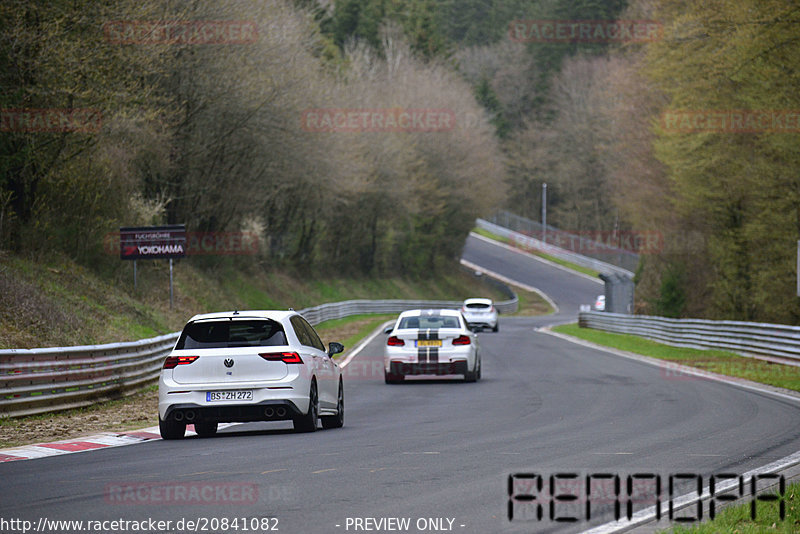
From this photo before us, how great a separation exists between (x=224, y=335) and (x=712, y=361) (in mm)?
19136

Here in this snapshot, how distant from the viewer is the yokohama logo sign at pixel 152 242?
31.8 meters

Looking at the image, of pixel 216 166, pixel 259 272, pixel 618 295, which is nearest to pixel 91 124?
pixel 216 166

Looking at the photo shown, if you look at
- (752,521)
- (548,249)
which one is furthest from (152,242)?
(548,249)

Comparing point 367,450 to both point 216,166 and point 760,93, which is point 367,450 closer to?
point 760,93

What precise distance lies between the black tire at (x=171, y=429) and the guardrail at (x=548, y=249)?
8455 centimetres

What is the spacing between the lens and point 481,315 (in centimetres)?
5009

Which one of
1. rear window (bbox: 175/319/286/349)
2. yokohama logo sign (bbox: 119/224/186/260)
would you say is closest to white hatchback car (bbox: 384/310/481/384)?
rear window (bbox: 175/319/286/349)

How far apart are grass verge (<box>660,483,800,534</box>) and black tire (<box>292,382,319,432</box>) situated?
22.6ft

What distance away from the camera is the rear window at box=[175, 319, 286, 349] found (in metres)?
14.0

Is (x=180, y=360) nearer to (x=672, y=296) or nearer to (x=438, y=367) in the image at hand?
(x=438, y=367)

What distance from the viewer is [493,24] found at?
137375mm

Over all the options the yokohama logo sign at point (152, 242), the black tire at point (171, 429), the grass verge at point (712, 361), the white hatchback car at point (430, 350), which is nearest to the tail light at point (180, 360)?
the black tire at point (171, 429)

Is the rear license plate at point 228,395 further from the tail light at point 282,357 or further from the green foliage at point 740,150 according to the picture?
the green foliage at point 740,150

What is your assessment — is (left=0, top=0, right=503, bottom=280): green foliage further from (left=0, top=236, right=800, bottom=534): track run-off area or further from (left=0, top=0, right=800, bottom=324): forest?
(left=0, top=236, right=800, bottom=534): track run-off area
